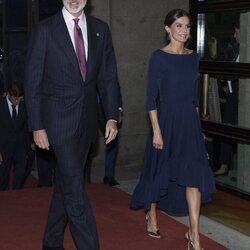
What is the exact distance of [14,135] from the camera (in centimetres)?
846

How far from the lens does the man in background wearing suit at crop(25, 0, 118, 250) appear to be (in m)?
4.60

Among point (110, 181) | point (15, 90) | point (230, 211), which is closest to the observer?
point (230, 211)

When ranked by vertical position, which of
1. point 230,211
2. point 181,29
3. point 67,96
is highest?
point 181,29

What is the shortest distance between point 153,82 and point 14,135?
3497 mm

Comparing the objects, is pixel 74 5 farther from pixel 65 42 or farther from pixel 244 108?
pixel 244 108

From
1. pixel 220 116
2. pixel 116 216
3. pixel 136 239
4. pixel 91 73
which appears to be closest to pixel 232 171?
pixel 220 116

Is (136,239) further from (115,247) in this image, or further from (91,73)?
(91,73)

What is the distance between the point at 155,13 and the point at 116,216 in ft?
14.9

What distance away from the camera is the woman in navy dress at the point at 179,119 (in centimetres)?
542

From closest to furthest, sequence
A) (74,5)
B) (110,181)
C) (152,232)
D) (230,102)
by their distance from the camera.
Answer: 1. (74,5)
2. (152,232)
3. (230,102)
4. (110,181)

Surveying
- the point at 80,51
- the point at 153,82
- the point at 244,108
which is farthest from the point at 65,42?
the point at 244,108

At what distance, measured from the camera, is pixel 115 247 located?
18.5 ft

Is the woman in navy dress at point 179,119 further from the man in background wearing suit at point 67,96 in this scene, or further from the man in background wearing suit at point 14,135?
the man in background wearing suit at point 14,135

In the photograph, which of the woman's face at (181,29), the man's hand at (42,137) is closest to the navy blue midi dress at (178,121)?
the woman's face at (181,29)
